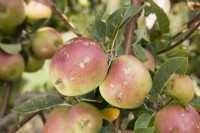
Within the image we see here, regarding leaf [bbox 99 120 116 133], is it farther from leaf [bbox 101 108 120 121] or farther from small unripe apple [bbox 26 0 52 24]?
small unripe apple [bbox 26 0 52 24]

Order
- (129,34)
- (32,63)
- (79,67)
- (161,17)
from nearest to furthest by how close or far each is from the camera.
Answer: (79,67), (129,34), (161,17), (32,63)

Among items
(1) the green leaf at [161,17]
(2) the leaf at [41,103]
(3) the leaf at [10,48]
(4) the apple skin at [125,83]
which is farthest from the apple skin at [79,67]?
(3) the leaf at [10,48]

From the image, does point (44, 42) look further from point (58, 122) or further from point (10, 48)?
point (58, 122)

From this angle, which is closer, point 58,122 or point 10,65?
point 58,122

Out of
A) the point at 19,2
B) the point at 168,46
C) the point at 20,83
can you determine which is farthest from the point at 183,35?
the point at 20,83

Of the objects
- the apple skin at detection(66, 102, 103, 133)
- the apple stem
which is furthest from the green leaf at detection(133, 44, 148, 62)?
the apple skin at detection(66, 102, 103, 133)

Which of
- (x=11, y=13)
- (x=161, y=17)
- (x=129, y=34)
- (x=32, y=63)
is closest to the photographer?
(x=129, y=34)

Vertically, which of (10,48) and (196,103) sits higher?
(196,103)

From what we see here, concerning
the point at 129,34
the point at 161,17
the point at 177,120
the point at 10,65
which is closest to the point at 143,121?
the point at 177,120
